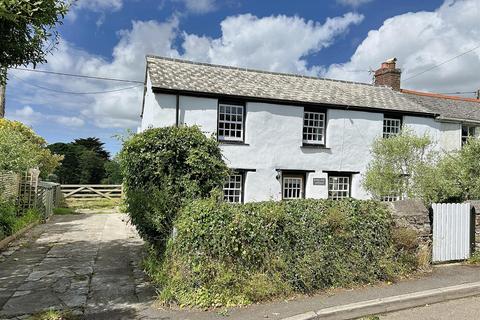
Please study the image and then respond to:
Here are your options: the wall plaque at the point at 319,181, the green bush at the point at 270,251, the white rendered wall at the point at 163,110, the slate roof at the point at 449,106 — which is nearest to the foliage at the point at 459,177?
the wall plaque at the point at 319,181

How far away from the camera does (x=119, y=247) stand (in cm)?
1136

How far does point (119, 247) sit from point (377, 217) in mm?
7503

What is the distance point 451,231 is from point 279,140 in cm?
825

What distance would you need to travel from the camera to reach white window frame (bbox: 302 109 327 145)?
1712cm

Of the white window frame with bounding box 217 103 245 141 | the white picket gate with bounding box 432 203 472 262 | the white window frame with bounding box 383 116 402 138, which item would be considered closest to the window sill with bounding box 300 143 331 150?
the white window frame with bounding box 217 103 245 141

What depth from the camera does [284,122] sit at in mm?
16516

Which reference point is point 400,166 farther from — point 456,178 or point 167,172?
point 167,172

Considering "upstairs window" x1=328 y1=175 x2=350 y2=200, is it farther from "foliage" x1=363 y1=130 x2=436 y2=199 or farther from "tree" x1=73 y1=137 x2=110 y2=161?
"tree" x1=73 y1=137 x2=110 y2=161

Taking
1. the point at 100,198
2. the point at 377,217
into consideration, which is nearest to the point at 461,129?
the point at 377,217

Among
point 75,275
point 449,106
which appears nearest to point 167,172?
point 75,275

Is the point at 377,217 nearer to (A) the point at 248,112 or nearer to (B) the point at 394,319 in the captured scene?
(B) the point at 394,319

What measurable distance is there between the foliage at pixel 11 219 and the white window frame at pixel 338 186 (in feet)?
40.9

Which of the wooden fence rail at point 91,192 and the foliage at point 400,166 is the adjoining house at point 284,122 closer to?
the foliage at point 400,166

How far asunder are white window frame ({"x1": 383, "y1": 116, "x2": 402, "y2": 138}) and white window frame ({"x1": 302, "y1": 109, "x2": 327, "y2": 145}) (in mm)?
3424
